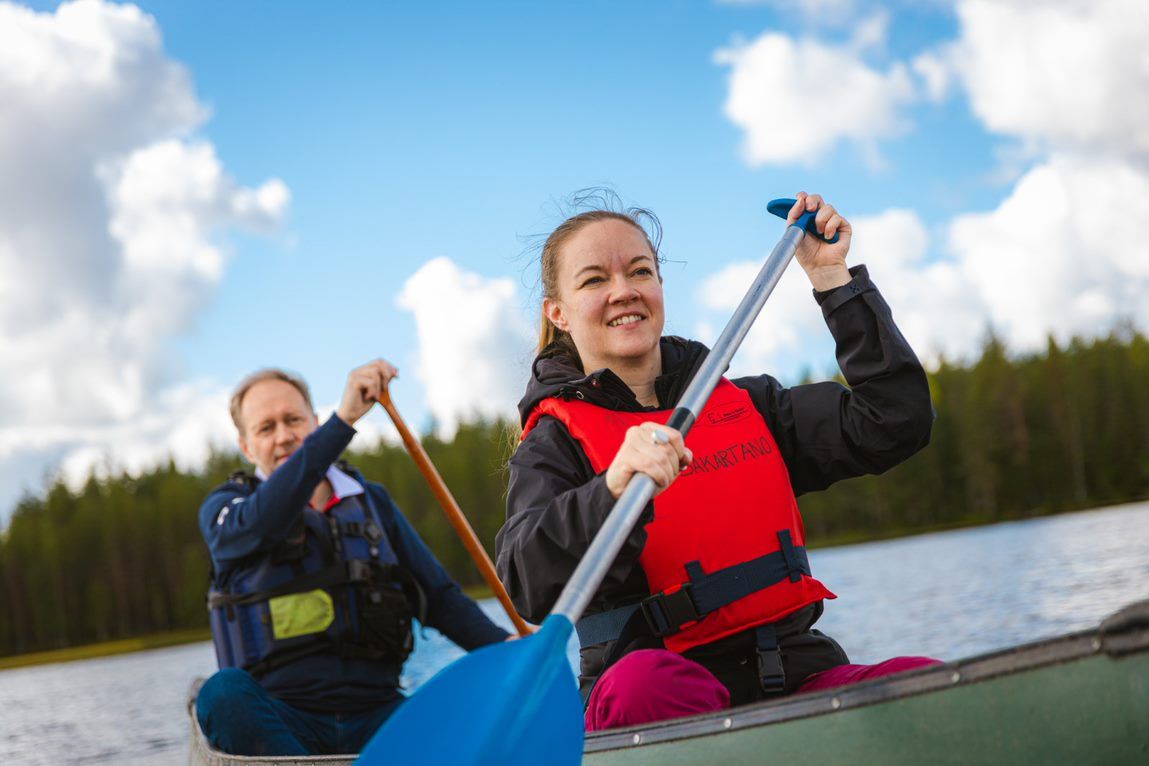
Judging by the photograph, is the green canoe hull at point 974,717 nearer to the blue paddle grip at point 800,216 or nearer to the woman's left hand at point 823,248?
the woman's left hand at point 823,248

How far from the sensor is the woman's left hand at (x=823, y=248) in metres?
2.72

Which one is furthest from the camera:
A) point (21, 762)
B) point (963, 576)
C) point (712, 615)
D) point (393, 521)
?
point (963, 576)

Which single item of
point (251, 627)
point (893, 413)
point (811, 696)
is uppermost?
point (893, 413)

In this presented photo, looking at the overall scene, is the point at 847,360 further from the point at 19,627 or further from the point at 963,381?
the point at 19,627

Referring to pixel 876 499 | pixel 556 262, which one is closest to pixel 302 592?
pixel 556 262

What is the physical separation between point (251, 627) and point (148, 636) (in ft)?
162

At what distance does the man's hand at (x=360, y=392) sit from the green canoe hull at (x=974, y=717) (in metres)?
2.19

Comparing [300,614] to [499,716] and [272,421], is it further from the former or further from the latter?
[499,716]

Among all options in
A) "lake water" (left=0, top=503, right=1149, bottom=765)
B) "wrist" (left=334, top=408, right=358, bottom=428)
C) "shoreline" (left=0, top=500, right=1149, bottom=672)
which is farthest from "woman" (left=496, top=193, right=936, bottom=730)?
"shoreline" (left=0, top=500, right=1149, bottom=672)

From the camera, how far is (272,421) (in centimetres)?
443

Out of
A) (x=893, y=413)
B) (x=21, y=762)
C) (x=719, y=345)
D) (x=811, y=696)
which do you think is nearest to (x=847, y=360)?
(x=893, y=413)

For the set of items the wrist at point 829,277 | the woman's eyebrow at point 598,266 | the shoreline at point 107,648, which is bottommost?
the shoreline at point 107,648

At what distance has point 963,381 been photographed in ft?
167

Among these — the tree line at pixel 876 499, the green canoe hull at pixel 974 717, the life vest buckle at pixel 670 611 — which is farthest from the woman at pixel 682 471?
the tree line at pixel 876 499
